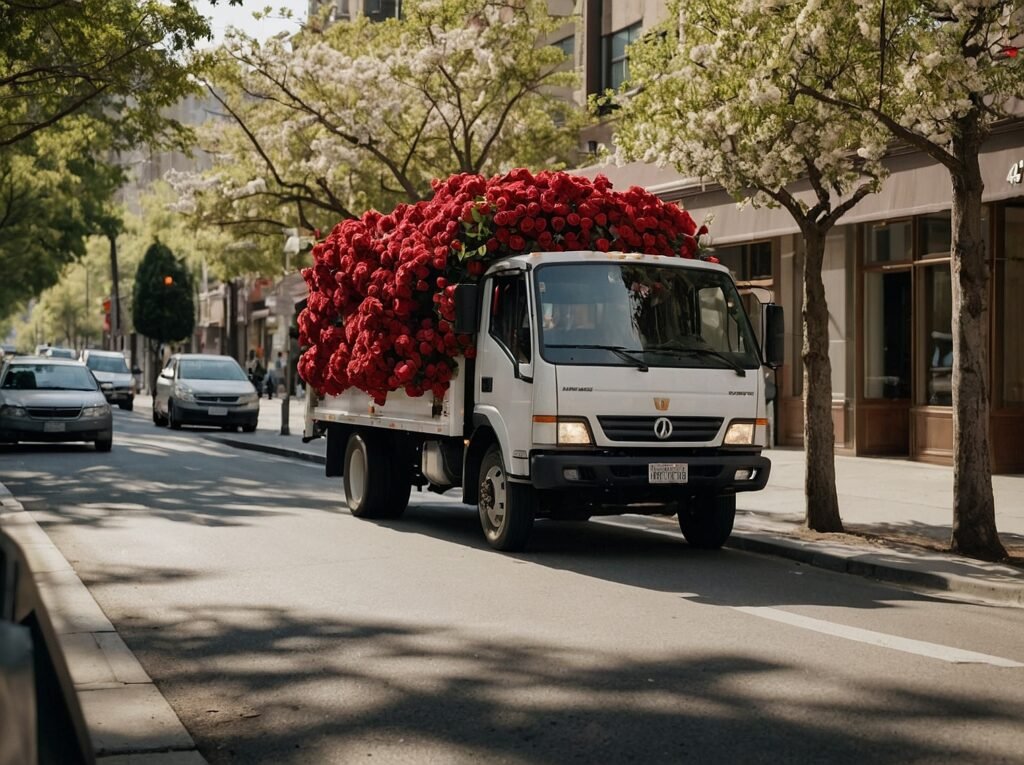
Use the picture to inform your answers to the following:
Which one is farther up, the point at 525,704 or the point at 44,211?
the point at 44,211

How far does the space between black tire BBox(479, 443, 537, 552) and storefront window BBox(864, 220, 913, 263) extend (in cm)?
1111

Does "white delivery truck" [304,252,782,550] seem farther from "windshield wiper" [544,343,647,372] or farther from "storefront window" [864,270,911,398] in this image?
"storefront window" [864,270,911,398]

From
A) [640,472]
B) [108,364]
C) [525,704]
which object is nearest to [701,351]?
[640,472]

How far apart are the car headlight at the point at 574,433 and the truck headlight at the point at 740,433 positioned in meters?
1.16

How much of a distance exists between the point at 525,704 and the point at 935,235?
1565cm

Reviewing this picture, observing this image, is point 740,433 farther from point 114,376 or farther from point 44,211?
point 44,211

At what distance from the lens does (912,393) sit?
67.9 ft

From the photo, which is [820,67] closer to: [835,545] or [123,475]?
[835,545]

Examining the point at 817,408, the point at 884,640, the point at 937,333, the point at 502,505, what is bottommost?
the point at 884,640

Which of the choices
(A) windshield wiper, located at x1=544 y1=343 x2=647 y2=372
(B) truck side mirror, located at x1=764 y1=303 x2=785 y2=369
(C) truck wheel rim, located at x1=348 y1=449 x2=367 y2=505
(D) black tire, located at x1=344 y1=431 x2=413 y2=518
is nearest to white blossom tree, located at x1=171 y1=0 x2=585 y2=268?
(C) truck wheel rim, located at x1=348 y1=449 x2=367 y2=505

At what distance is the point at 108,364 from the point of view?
46125 mm

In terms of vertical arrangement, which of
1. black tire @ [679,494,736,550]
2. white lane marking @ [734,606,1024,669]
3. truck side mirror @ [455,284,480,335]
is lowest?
white lane marking @ [734,606,1024,669]

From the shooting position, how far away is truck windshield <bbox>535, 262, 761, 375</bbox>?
36.1 ft

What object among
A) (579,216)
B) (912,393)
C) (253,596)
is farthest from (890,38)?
(912,393)
